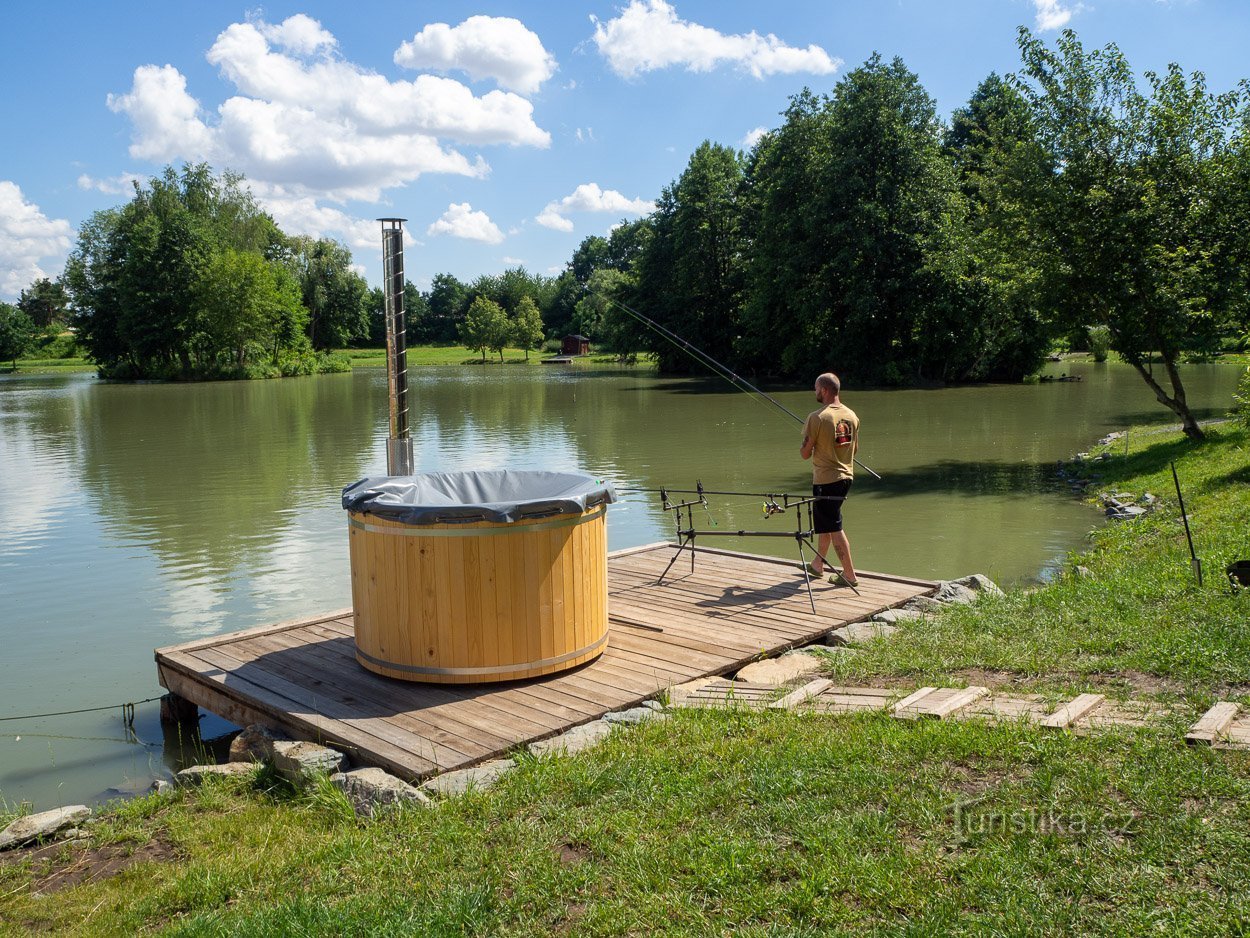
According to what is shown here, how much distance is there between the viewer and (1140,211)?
17281 millimetres

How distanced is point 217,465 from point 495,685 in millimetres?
18572

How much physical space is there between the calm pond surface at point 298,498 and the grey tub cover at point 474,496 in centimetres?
248

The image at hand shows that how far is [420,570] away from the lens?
6469mm

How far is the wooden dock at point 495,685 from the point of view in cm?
597

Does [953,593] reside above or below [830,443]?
below

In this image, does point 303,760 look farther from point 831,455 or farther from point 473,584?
point 831,455

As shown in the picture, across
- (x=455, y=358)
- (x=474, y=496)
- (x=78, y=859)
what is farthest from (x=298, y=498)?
(x=455, y=358)

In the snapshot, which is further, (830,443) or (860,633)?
(830,443)

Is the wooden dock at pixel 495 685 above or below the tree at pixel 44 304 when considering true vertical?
below

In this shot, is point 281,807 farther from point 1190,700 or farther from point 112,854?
point 1190,700

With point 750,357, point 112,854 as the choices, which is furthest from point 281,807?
point 750,357

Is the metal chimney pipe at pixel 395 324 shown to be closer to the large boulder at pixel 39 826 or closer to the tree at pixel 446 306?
the large boulder at pixel 39 826

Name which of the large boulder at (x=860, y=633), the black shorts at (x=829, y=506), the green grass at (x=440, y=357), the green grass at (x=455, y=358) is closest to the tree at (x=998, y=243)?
the black shorts at (x=829, y=506)

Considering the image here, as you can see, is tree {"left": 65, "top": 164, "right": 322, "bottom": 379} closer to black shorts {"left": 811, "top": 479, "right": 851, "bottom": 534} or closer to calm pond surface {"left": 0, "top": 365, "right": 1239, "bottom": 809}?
calm pond surface {"left": 0, "top": 365, "right": 1239, "bottom": 809}
